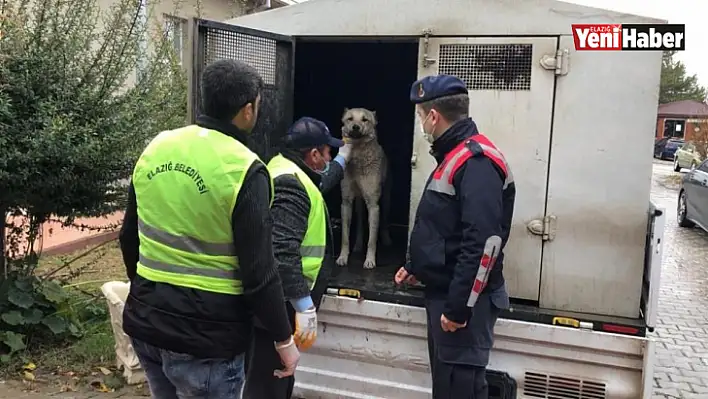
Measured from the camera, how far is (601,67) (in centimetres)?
368

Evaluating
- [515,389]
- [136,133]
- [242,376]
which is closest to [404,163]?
[136,133]

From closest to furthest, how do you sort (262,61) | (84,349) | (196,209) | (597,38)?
(196,209) < (597,38) < (262,61) < (84,349)

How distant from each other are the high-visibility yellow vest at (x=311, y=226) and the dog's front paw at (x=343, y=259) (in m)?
1.85

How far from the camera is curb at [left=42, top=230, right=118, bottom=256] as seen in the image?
27.6 feet

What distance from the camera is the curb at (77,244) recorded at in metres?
8.40

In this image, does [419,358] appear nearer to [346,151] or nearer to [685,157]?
[346,151]

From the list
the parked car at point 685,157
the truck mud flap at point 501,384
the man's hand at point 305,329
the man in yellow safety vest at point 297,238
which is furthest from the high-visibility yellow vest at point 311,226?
the parked car at point 685,157

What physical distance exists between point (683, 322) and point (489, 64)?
16.1 ft

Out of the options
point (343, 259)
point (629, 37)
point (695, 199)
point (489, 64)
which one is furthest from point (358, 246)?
point (695, 199)

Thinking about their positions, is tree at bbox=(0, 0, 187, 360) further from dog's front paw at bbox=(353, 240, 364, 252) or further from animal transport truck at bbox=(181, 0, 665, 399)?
dog's front paw at bbox=(353, 240, 364, 252)

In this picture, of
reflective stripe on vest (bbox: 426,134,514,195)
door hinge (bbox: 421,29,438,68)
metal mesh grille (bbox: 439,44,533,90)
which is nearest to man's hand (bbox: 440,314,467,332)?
reflective stripe on vest (bbox: 426,134,514,195)

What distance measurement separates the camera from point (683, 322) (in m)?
7.37

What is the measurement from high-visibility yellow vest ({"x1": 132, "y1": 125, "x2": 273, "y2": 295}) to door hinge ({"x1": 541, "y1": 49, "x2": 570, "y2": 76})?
84.6 inches

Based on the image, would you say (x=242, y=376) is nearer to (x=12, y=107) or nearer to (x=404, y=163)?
(x=12, y=107)
